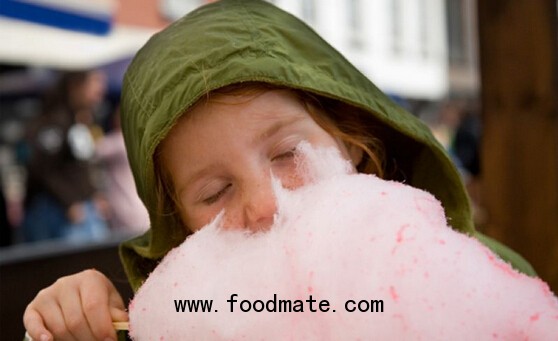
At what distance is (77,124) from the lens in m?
2.58

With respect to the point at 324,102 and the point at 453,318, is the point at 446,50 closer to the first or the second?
the point at 324,102

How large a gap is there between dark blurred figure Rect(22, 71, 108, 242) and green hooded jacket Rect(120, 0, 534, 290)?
1635 millimetres

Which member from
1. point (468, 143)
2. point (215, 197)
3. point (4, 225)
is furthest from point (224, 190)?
point (468, 143)

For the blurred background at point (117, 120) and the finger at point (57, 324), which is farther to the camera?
the blurred background at point (117, 120)

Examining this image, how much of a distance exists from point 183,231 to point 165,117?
19cm

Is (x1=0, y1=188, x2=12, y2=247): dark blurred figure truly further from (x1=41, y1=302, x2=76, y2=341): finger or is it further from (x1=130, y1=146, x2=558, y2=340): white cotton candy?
(x1=130, y1=146, x2=558, y2=340): white cotton candy

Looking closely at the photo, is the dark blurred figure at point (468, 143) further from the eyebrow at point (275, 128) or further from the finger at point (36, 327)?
the finger at point (36, 327)

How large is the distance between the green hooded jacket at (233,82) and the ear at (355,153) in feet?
0.17

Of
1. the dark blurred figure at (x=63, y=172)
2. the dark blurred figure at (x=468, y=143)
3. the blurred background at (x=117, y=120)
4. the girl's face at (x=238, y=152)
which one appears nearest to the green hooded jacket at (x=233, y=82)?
the girl's face at (x=238, y=152)

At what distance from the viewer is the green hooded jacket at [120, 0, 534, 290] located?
0.76 m

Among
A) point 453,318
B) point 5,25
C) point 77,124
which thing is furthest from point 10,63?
point 453,318

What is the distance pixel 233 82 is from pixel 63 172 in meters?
1.94

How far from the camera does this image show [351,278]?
1.79ft

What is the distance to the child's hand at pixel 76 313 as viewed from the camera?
730 mm
